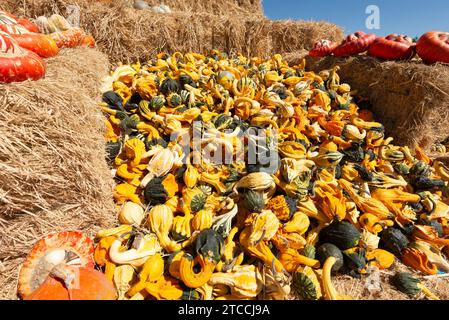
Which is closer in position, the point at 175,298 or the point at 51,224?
the point at 175,298

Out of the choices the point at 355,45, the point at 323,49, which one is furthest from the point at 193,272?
the point at 323,49

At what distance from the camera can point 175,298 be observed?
1.62 m

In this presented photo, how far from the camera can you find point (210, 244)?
175 centimetres

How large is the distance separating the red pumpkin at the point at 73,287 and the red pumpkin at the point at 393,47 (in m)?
4.94

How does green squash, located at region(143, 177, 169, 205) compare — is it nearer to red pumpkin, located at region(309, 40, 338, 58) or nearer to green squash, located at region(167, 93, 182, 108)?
green squash, located at region(167, 93, 182, 108)

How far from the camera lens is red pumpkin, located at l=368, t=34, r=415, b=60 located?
370cm

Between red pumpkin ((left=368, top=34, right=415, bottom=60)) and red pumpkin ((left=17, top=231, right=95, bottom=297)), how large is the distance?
493cm

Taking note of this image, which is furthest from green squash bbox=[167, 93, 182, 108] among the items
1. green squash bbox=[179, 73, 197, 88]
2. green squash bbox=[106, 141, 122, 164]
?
green squash bbox=[106, 141, 122, 164]
